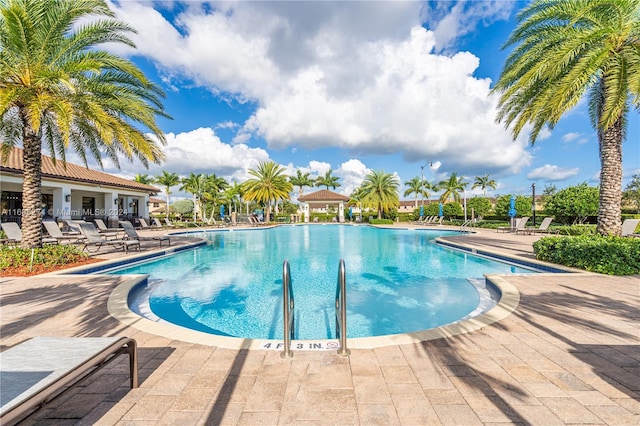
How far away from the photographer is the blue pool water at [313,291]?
18.9 ft

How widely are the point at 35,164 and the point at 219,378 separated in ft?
32.1

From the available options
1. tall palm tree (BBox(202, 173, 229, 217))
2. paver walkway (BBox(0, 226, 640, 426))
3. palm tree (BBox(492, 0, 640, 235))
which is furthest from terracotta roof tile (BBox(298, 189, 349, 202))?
paver walkway (BBox(0, 226, 640, 426))

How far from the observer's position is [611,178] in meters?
8.25

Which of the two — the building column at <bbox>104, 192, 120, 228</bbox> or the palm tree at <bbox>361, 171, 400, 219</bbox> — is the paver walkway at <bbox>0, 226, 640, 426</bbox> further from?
the palm tree at <bbox>361, 171, 400, 219</bbox>

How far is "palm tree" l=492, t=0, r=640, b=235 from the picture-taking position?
7.40 meters

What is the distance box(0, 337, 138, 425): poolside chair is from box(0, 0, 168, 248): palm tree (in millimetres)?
6757

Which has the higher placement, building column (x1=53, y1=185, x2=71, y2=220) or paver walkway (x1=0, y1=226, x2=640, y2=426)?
building column (x1=53, y1=185, x2=71, y2=220)

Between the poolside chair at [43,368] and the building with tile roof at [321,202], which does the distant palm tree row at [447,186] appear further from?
the poolside chair at [43,368]

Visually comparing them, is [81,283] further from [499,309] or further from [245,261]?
[499,309]

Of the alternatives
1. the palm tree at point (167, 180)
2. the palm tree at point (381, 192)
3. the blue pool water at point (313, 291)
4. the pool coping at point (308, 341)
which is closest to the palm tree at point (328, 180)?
the palm tree at point (381, 192)

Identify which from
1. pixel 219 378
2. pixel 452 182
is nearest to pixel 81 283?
pixel 219 378

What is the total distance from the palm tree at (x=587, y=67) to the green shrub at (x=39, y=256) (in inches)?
555

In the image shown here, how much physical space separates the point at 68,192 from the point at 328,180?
37.2 metres

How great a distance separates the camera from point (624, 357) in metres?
3.13
